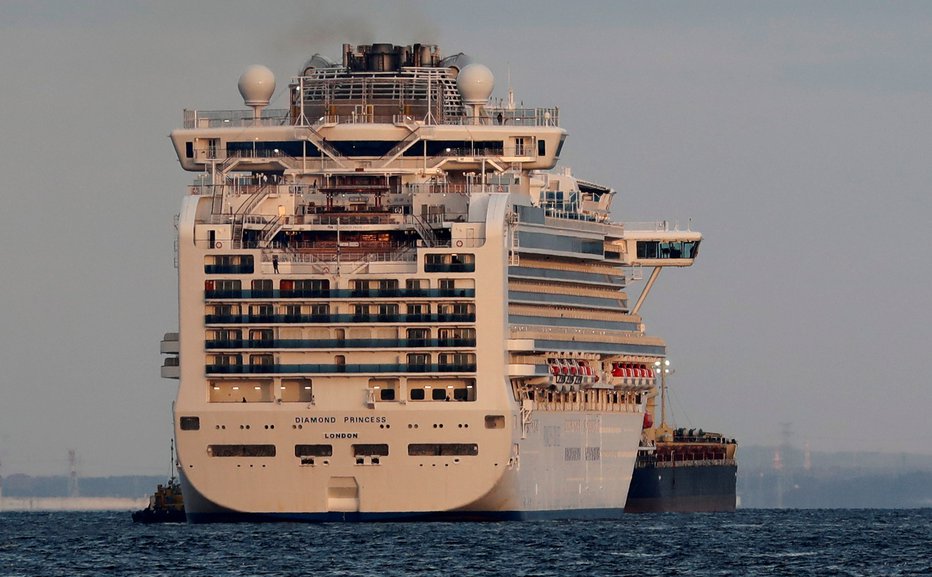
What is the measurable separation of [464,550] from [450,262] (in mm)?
15231

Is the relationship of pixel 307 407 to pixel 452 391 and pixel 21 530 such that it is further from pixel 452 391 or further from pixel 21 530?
pixel 21 530

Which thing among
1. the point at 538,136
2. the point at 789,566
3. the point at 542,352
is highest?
the point at 538,136

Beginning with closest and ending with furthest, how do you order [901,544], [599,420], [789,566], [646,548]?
[789,566], [646,548], [901,544], [599,420]

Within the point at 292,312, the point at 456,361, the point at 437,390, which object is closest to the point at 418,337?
the point at 456,361

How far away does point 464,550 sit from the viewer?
105688 millimetres

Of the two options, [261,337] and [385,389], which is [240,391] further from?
[385,389]

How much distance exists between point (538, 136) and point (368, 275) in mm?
12359

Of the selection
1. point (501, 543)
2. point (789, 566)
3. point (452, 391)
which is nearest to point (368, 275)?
point (452, 391)

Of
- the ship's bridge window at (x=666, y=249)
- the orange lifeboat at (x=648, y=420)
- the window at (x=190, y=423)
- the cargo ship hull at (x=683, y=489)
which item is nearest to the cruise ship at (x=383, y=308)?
the window at (x=190, y=423)

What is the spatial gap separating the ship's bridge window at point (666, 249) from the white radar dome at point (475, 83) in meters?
13.6

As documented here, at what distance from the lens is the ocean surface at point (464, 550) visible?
100 meters

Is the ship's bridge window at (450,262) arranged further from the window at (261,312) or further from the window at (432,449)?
the window at (432,449)

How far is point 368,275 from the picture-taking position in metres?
117

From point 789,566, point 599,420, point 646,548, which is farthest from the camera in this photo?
point 599,420
